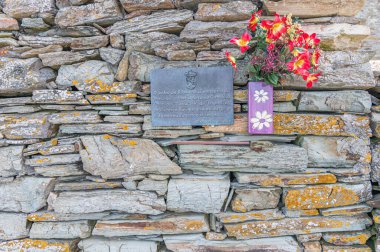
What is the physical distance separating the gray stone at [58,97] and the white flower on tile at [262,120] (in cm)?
177

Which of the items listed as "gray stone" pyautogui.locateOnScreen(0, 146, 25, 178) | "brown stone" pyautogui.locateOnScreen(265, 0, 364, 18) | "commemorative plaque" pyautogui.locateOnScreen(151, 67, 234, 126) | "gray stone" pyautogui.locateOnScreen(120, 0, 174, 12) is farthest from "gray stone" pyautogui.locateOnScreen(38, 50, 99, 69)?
"brown stone" pyautogui.locateOnScreen(265, 0, 364, 18)

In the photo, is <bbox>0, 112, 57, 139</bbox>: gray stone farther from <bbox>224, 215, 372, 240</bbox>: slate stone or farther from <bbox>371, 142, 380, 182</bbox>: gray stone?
<bbox>371, 142, 380, 182</bbox>: gray stone

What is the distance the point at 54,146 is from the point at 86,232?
3.35 feet

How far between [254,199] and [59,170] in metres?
2.16

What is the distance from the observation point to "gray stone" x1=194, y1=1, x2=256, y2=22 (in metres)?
2.66

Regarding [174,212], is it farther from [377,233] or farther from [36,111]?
[377,233]

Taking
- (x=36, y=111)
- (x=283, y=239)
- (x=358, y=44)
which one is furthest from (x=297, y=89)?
(x=36, y=111)

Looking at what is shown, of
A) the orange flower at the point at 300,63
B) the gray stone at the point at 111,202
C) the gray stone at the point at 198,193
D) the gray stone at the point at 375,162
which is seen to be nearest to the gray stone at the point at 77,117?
the gray stone at the point at 111,202

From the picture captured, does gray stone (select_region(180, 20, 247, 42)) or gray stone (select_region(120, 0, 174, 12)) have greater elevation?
gray stone (select_region(120, 0, 174, 12))

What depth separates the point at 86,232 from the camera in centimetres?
287

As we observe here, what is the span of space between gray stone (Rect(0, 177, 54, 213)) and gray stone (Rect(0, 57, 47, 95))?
102cm

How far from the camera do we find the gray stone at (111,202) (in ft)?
9.11

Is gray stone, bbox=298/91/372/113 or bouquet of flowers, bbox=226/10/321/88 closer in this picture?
bouquet of flowers, bbox=226/10/321/88

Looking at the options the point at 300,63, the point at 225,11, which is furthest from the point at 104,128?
the point at 300,63
